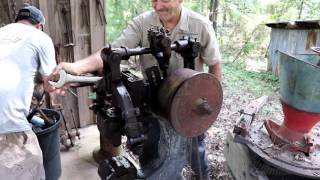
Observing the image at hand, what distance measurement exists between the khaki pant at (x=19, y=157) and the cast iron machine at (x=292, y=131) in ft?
5.70

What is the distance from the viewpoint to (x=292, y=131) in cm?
255

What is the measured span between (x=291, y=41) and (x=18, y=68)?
629 centimetres

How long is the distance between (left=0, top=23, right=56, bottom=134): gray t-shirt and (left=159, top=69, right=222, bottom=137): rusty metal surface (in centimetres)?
162

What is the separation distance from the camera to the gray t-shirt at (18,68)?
2346 millimetres

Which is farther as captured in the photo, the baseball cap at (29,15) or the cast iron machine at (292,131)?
the baseball cap at (29,15)

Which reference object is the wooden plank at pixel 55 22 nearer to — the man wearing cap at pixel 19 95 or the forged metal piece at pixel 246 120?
the man wearing cap at pixel 19 95

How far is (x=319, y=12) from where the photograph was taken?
30.1 feet

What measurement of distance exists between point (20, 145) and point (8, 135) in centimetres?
13

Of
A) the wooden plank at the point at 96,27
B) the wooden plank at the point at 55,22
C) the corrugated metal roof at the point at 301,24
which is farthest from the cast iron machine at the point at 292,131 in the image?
the corrugated metal roof at the point at 301,24

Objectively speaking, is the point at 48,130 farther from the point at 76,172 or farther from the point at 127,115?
the point at 127,115

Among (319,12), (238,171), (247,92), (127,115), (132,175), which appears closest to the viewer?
(127,115)

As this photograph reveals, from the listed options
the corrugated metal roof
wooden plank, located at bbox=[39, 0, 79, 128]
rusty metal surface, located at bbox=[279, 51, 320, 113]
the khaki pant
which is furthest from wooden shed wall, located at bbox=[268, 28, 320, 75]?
the khaki pant

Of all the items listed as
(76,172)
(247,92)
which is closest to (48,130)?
(76,172)

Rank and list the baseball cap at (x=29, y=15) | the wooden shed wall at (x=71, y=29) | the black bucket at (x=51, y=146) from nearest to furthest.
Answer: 1. the baseball cap at (x=29, y=15)
2. the black bucket at (x=51, y=146)
3. the wooden shed wall at (x=71, y=29)
